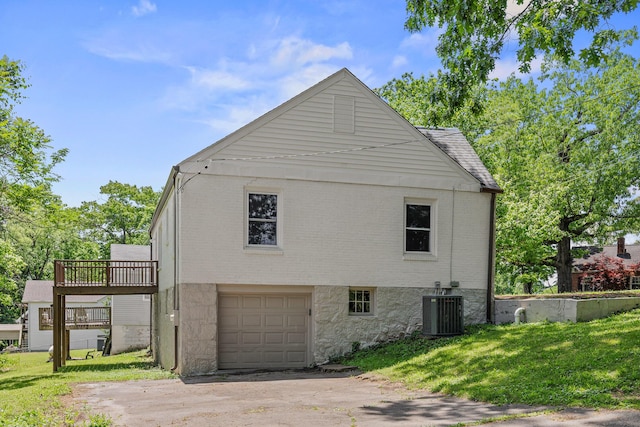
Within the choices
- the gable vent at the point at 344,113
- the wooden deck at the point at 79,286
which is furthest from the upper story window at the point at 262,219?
the wooden deck at the point at 79,286

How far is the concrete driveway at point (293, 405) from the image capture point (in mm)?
7595

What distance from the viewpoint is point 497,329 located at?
1452 cm

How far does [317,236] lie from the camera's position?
15.6 m

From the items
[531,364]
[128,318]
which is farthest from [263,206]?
[128,318]

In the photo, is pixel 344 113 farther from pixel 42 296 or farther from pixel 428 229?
pixel 42 296

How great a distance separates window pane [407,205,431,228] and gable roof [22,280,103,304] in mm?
32461

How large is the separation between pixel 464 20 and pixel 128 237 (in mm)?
42715

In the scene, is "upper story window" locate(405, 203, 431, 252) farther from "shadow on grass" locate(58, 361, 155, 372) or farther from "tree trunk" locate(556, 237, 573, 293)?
"tree trunk" locate(556, 237, 573, 293)

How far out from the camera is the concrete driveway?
7.60 m

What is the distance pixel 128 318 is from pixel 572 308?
2442cm

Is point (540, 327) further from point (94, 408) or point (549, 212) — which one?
point (549, 212)

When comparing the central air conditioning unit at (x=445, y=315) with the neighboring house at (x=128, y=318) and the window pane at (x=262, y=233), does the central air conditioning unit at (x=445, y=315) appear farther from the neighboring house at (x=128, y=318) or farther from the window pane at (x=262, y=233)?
the neighboring house at (x=128, y=318)

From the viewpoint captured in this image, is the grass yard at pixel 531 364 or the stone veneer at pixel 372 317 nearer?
the grass yard at pixel 531 364

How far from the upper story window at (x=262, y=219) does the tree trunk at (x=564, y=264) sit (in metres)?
21.0
